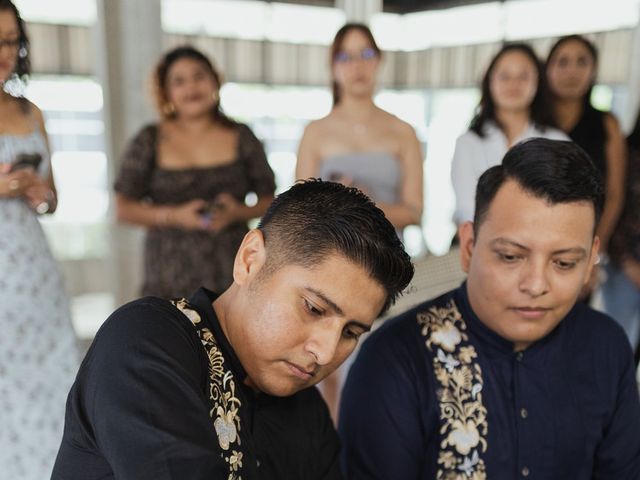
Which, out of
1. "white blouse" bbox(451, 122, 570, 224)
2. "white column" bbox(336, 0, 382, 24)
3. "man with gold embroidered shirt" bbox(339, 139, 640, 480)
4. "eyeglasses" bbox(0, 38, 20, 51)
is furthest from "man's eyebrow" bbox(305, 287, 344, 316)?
"white column" bbox(336, 0, 382, 24)

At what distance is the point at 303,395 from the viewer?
1.27 m

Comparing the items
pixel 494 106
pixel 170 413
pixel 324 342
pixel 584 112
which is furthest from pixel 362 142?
pixel 170 413

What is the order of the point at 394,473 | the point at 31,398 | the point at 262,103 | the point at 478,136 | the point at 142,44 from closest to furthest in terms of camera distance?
the point at 394,473 → the point at 31,398 → the point at 478,136 → the point at 142,44 → the point at 262,103

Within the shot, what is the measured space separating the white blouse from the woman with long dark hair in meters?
0.30

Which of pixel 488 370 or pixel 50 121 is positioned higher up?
pixel 50 121

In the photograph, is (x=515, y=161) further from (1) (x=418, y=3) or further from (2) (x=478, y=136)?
(1) (x=418, y=3)

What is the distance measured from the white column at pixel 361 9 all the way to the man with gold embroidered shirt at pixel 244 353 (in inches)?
128

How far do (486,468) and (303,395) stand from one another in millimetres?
453

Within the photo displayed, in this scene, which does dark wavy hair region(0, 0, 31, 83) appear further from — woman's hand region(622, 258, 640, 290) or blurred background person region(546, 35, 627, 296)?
woman's hand region(622, 258, 640, 290)

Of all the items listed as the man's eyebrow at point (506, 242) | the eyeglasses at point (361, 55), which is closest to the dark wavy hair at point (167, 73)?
the eyeglasses at point (361, 55)

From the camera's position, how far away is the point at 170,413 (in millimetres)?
843

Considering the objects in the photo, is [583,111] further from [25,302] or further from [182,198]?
[25,302]

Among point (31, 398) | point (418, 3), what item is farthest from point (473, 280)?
point (418, 3)

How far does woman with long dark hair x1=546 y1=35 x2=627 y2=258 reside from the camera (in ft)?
9.76
